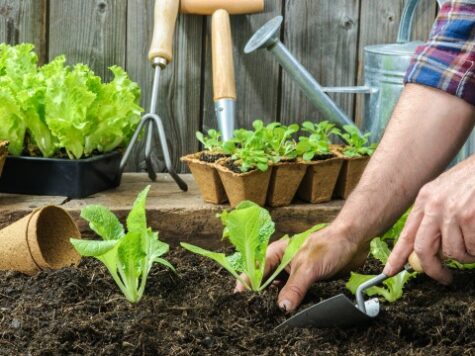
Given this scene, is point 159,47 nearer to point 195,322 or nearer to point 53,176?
point 53,176

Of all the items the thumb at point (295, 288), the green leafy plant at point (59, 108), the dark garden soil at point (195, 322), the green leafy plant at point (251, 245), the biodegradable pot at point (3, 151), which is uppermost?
the green leafy plant at point (59, 108)

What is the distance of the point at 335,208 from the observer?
2773 millimetres

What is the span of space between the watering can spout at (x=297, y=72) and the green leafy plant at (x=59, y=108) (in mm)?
428

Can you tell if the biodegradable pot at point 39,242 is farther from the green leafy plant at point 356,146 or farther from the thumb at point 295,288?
the green leafy plant at point 356,146

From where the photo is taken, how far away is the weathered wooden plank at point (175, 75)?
129 inches

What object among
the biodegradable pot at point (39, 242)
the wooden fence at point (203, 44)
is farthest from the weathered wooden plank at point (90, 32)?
the biodegradable pot at point (39, 242)

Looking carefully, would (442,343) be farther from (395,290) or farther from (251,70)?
(251,70)

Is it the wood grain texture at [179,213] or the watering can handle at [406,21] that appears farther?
the watering can handle at [406,21]

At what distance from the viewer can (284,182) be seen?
107 inches

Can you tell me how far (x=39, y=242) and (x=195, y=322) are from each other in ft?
2.09

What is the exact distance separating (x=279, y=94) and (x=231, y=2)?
38 cm

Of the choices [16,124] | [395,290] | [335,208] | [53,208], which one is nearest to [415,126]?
[395,290]

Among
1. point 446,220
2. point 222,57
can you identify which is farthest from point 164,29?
point 446,220

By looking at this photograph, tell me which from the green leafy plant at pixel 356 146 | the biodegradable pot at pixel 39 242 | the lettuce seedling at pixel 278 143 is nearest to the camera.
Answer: the biodegradable pot at pixel 39 242
